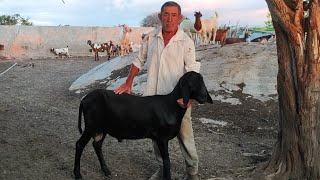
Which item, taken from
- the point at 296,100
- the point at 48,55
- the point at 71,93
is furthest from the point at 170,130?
the point at 48,55

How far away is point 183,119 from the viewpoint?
4.52 m

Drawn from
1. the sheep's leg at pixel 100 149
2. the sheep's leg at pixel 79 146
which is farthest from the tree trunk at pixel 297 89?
the sheep's leg at pixel 79 146

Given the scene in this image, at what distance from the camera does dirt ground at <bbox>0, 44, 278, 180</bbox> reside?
16.8ft

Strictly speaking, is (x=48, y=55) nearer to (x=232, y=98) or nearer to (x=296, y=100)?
(x=232, y=98)

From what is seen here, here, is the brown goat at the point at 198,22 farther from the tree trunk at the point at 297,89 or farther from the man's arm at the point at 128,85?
the man's arm at the point at 128,85

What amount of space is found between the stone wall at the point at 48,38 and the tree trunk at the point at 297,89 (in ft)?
71.9

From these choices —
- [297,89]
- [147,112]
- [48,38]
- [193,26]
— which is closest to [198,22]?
[193,26]

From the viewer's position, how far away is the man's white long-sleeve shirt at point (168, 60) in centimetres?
442

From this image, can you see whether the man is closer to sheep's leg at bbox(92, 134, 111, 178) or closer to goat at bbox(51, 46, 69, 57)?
sheep's leg at bbox(92, 134, 111, 178)

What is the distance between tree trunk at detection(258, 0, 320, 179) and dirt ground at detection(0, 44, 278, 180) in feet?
2.20

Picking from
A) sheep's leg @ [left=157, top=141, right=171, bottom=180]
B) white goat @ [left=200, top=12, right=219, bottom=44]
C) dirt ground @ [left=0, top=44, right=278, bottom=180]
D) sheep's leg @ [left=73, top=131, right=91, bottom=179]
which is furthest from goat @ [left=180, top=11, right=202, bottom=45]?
sheep's leg @ [left=157, top=141, right=171, bottom=180]

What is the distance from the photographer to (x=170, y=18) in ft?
14.0

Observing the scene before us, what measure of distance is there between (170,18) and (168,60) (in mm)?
454

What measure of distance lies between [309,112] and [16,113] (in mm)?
6083
